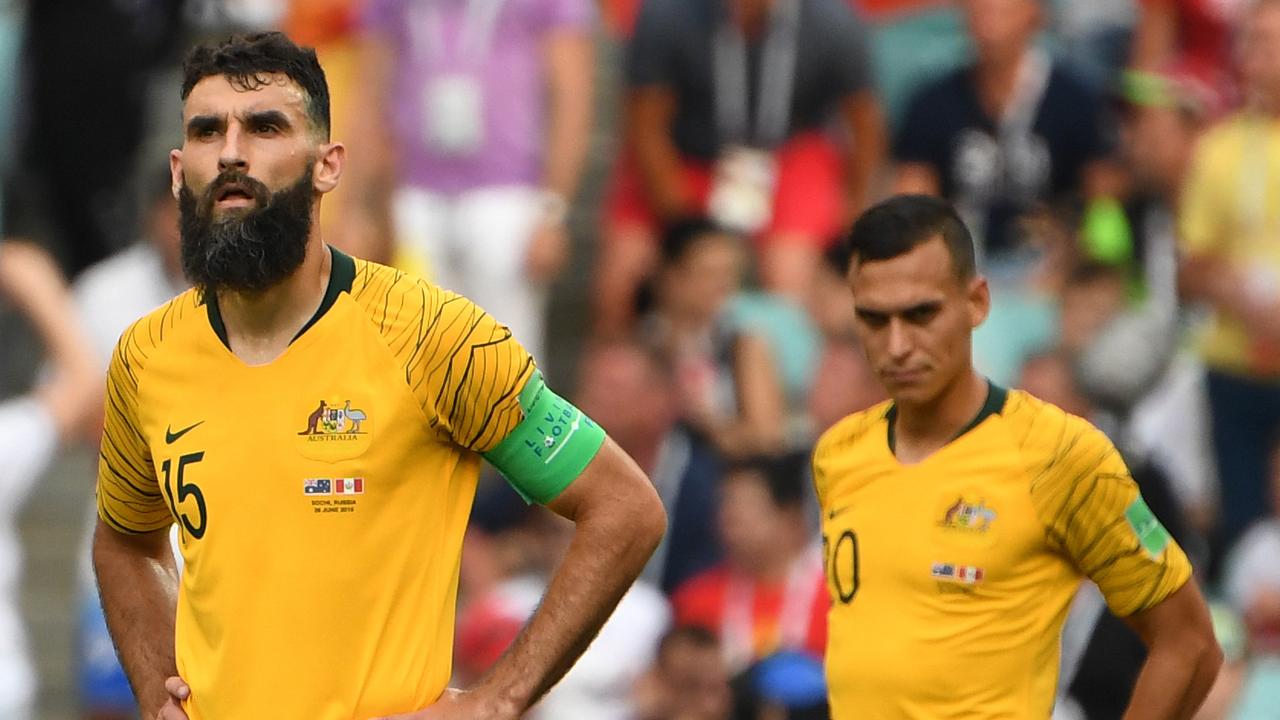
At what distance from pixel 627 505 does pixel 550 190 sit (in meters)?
5.07

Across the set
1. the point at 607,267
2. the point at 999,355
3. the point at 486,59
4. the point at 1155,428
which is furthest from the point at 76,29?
the point at 1155,428

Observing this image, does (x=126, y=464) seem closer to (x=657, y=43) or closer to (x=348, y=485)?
(x=348, y=485)

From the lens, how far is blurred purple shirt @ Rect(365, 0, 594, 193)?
369 inches

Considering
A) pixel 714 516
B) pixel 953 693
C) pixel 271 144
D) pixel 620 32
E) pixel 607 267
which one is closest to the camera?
pixel 271 144

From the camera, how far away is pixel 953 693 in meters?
5.20

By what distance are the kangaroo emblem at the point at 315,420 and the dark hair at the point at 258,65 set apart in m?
0.54

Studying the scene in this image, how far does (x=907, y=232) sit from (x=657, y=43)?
14.2ft

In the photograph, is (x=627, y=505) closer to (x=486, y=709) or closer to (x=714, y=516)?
(x=486, y=709)

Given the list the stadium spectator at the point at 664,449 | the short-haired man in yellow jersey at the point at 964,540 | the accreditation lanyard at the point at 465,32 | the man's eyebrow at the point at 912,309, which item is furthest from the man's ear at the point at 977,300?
the accreditation lanyard at the point at 465,32

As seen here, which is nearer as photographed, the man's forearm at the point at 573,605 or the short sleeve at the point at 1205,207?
the man's forearm at the point at 573,605

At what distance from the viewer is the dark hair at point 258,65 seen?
4387 mm

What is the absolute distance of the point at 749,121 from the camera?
959cm

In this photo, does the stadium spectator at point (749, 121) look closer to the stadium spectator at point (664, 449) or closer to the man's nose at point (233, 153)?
the stadium spectator at point (664, 449)

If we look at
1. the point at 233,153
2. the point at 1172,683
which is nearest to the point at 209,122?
the point at 233,153
